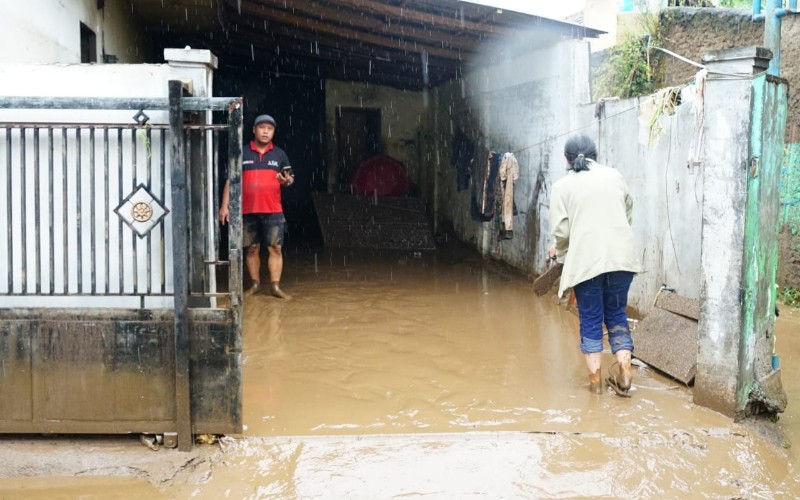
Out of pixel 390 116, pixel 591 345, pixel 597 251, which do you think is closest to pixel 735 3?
pixel 390 116

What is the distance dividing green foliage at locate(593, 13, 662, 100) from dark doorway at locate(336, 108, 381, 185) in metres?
7.40

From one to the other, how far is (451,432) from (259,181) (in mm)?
4095

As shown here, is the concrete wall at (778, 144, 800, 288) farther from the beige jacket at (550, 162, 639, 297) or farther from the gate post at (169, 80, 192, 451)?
the gate post at (169, 80, 192, 451)

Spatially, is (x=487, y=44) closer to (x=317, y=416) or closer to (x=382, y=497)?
(x=317, y=416)

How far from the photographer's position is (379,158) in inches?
543

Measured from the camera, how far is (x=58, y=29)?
6539 millimetres

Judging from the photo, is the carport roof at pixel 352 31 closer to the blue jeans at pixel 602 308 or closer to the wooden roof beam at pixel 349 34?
the wooden roof beam at pixel 349 34

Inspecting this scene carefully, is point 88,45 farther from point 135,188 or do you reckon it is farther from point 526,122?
point 526,122

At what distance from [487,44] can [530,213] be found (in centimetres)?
260

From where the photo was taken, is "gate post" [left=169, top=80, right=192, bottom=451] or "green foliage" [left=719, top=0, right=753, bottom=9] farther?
"green foliage" [left=719, top=0, right=753, bottom=9]

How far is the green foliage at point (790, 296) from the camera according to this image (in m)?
7.63

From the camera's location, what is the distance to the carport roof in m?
8.34

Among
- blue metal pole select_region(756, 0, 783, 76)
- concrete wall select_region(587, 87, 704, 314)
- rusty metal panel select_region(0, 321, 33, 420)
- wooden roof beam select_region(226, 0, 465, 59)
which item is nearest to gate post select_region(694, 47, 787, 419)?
concrete wall select_region(587, 87, 704, 314)

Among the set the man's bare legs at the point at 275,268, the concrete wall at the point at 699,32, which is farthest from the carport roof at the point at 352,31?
the man's bare legs at the point at 275,268
